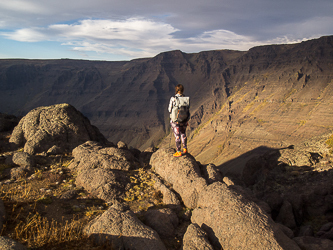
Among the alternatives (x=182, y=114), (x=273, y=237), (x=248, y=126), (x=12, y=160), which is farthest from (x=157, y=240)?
(x=248, y=126)

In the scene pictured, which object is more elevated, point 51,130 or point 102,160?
point 51,130

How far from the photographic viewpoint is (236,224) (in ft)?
19.2

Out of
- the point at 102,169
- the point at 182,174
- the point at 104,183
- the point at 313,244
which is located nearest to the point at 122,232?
the point at 104,183

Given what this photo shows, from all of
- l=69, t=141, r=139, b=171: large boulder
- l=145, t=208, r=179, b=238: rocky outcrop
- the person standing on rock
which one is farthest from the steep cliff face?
l=145, t=208, r=179, b=238: rocky outcrop

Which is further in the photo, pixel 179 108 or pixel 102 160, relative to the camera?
pixel 102 160

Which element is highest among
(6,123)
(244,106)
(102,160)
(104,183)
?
(6,123)

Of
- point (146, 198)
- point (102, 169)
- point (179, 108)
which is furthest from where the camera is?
point (102, 169)

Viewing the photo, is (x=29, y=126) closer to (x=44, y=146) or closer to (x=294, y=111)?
(x=44, y=146)

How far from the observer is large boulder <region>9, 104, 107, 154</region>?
47.0 ft

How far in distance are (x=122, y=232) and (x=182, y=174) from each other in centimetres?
435

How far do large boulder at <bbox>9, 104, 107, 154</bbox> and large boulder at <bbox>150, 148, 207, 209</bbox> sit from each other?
7.10 metres

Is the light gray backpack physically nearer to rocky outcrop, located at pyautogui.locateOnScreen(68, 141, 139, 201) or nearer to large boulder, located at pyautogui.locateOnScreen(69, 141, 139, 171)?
rocky outcrop, located at pyautogui.locateOnScreen(68, 141, 139, 201)

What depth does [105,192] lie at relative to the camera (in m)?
8.54

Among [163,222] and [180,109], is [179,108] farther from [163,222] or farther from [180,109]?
[163,222]
